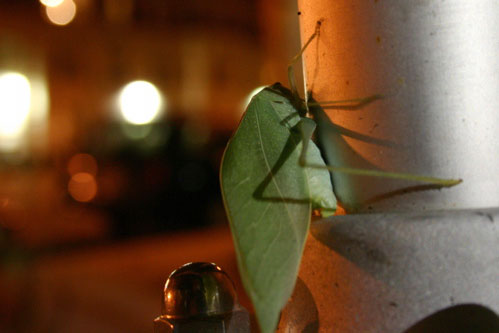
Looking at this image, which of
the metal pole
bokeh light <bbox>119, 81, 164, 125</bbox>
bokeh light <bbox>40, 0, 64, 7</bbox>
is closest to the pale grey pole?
the metal pole

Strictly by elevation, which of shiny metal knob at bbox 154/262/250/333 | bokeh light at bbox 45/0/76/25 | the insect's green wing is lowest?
shiny metal knob at bbox 154/262/250/333

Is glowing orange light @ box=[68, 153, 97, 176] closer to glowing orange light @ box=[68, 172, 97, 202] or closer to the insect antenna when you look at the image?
glowing orange light @ box=[68, 172, 97, 202]

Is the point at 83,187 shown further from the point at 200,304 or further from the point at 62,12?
the point at 200,304

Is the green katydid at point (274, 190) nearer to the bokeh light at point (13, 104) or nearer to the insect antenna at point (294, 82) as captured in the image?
the insect antenna at point (294, 82)

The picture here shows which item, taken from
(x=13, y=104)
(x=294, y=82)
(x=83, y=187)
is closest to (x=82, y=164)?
(x=83, y=187)

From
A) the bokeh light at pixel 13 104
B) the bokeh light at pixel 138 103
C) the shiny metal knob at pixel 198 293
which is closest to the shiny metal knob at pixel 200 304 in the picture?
the shiny metal knob at pixel 198 293

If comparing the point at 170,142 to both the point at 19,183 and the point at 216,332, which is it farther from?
the point at 216,332

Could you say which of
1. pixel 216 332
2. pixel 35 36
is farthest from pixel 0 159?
pixel 216 332
